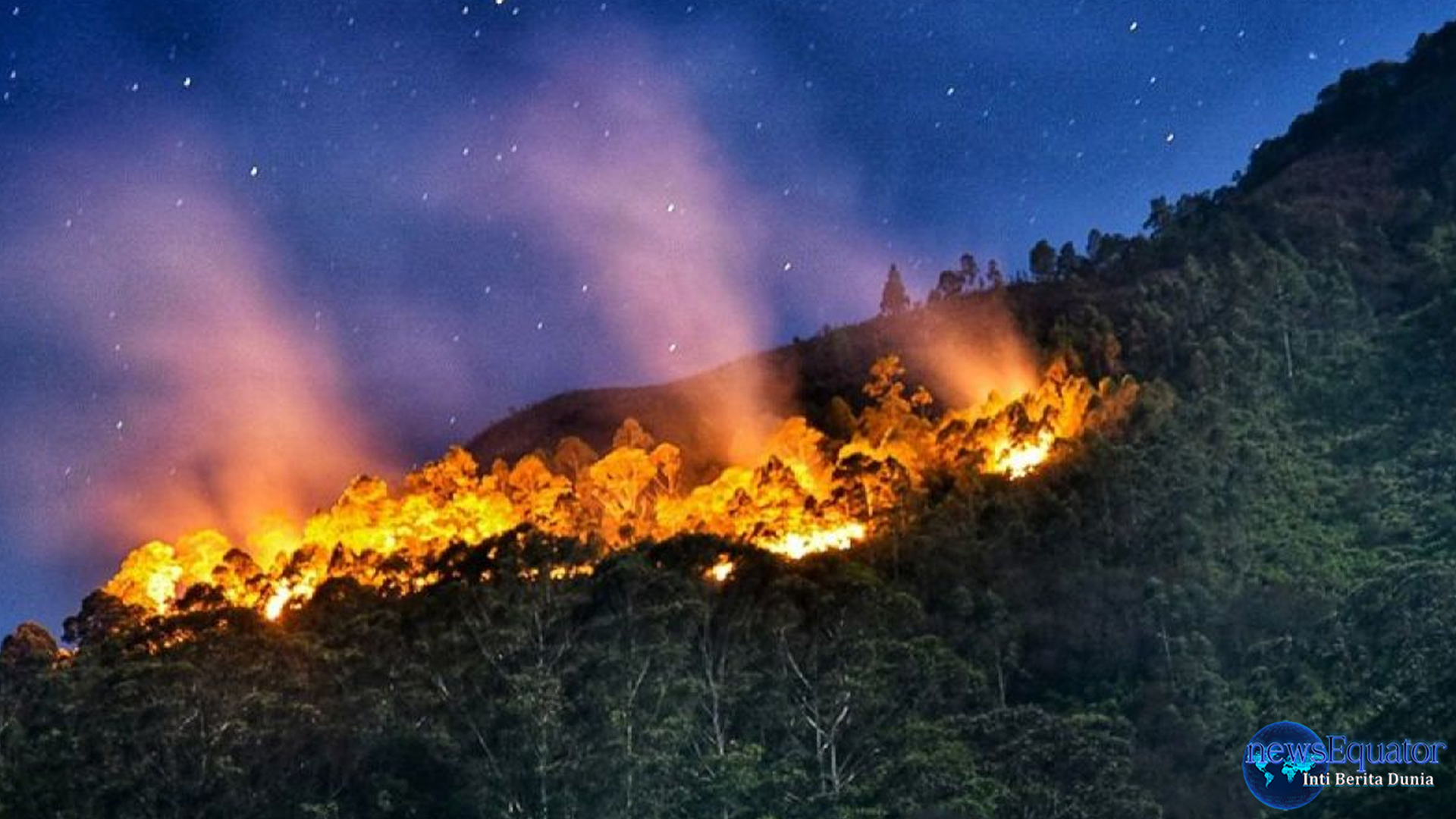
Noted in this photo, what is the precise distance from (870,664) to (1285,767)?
695 centimetres

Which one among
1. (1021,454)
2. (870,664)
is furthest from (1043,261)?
(870,664)

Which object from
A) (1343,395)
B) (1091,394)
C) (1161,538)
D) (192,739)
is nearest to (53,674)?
(192,739)

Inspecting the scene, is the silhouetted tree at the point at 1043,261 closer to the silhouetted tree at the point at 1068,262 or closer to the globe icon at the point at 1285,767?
the silhouetted tree at the point at 1068,262

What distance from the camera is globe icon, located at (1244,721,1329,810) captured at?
21469 mm

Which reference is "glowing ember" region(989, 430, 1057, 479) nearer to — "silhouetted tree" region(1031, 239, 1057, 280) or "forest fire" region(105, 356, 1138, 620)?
"forest fire" region(105, 356, 1138, 620)

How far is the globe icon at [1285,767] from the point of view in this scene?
2147 centimetres

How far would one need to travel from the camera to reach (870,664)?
84.4 feet

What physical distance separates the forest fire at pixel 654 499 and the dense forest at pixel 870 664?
9.58 feet

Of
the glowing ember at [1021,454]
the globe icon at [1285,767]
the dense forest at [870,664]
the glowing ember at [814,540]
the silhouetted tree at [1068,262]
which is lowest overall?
the globe icon at [1285,767]

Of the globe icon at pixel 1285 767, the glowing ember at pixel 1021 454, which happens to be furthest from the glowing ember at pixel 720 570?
the glowing ember at pixel 1021 454

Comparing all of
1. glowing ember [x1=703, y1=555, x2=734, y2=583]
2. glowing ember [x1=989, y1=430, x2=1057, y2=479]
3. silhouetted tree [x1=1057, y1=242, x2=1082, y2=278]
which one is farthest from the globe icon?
silhouetted tree [x1=1057, y1=242, x2=1082, y2=278]

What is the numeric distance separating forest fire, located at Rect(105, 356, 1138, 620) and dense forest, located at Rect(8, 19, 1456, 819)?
2.92 meters

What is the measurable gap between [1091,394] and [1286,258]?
13639 mm

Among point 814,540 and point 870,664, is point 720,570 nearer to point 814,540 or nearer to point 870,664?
point 870,664
